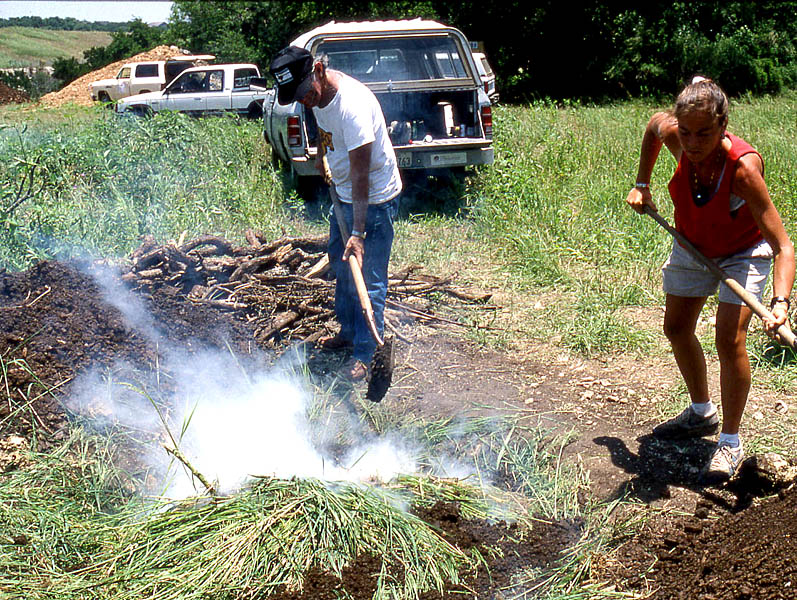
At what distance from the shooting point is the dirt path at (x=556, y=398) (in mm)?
2844

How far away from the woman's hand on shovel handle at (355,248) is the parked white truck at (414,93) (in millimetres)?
3766

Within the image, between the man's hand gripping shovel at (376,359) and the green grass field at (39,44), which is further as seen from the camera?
the green grass field at (39,44)

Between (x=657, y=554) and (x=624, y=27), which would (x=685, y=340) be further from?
(x=624, y=27)

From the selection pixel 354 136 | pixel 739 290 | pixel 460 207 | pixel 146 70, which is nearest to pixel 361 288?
pixel 354 136

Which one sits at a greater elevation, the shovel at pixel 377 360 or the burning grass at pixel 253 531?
the shovel at pixel 377 360

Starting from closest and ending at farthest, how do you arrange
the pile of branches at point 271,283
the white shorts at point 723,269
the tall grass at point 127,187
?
the white shorts at point 723,269, the pile of branches at point 271,283, the tall grass at point 127,187

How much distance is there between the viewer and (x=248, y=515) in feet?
9.72

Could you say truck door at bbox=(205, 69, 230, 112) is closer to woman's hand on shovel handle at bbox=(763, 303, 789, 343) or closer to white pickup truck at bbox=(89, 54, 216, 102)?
white pickup truck at bbox=(89, 54, 216, 102)

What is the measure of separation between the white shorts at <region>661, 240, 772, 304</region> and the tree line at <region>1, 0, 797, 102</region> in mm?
17688

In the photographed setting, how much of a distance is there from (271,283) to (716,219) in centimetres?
325

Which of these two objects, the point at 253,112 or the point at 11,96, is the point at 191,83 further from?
the point at 11,96

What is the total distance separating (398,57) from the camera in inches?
335

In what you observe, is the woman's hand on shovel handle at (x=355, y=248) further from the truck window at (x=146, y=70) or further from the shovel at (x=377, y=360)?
the truck window at (x=146, y=70)

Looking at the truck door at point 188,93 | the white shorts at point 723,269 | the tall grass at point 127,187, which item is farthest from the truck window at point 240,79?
the white shorts at point 723,269
